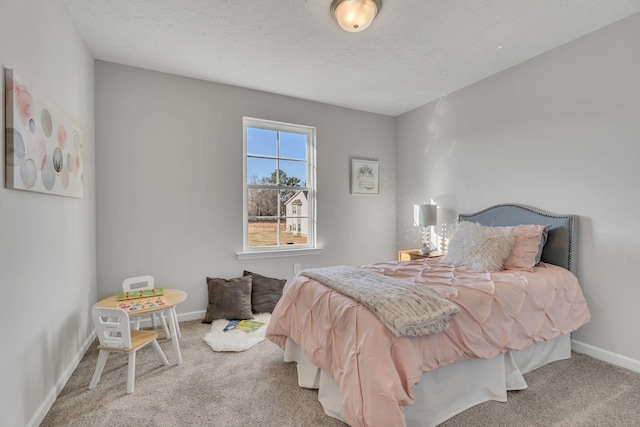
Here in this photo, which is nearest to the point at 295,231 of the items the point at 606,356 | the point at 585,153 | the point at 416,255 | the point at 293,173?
the point at 293,173

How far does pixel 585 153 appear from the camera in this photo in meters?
2.38

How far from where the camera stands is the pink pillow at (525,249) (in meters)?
2.36

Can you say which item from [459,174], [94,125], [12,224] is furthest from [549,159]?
[94,125]

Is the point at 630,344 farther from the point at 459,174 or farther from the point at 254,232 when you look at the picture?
the point at 254,232

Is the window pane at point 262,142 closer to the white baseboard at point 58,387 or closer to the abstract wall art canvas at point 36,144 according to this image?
the abstract wall art canvas at point 36,144

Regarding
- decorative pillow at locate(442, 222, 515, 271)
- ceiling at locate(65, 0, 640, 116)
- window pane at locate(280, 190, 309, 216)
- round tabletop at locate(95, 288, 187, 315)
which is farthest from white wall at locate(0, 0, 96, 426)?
decorative pillow at locate(442, 222, 515, 271)

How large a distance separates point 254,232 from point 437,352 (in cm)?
244

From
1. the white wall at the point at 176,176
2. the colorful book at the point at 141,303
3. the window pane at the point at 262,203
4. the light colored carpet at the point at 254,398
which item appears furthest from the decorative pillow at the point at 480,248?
the colorful book at the point at 141,303

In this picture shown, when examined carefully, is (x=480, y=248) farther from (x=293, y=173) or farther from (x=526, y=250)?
(x=293, y=173)

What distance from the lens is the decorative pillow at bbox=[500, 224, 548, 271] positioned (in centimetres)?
236

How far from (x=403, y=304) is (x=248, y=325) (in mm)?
1847

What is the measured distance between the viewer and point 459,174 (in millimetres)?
3420

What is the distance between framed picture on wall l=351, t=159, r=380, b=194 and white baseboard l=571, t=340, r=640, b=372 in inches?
102

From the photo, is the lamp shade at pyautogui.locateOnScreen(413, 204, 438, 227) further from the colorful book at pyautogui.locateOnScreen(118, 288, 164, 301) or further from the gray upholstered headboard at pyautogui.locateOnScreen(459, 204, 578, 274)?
the colorful book at pyautogui.locateOnScreen(118, 288, 164, 301)
